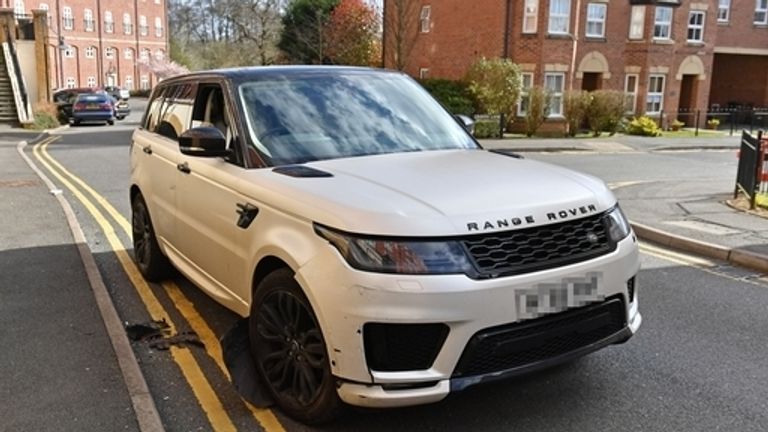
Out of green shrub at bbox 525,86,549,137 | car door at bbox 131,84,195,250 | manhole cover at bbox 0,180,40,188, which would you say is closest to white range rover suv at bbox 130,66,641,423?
car door at bbox 131,84,195,250

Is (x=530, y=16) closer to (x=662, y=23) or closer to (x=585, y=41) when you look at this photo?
(x=585, y=41)

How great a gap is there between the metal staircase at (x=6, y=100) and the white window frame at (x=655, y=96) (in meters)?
28.0

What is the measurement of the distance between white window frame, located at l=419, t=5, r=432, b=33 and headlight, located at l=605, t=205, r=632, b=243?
31.0 metres

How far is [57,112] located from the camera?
33.9m

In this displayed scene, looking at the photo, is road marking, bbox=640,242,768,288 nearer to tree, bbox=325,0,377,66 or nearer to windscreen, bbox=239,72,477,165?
windscreen, bbox=239,72,477,165

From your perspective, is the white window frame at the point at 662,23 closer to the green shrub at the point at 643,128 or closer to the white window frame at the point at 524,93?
the green shrub at the point at 643,128

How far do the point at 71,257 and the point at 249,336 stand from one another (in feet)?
12.6

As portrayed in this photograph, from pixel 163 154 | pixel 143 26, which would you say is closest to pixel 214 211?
pixel 163 154

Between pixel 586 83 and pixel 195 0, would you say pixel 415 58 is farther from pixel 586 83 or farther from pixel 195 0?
pixel 195 0

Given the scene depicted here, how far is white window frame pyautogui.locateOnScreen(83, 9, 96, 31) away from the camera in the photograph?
219 ft

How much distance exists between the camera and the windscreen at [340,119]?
14.1 ft

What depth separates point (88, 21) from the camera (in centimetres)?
6712

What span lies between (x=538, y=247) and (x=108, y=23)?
2954 inches

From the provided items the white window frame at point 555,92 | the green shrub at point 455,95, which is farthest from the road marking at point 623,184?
the green shrub at point 455,95
